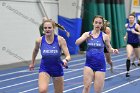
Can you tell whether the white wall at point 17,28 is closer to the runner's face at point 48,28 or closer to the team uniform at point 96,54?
the team uniform at point 96,54

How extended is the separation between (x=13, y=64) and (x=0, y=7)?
8.36 ft

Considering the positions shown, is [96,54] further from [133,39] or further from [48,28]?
[133,39]

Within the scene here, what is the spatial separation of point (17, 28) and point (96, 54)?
31.1ft

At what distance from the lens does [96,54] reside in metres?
7.39

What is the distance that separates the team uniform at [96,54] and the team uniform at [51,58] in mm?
1001

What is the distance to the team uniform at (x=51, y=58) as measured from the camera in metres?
6.50

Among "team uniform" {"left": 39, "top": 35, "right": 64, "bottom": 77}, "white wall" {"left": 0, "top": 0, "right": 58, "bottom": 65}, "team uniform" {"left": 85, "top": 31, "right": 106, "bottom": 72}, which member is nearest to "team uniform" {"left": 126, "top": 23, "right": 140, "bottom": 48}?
"team uniform" {"left": 85, "top": 31, "right": 106, "bottom": 72}

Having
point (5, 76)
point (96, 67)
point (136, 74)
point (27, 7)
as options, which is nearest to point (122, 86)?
point (136, 74)

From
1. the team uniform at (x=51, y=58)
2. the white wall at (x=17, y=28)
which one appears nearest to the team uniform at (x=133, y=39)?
the white wall at (x=17, y=28)

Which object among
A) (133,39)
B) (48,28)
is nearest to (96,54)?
(48,28)

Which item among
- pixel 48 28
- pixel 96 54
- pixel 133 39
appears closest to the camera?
pixel 48 28

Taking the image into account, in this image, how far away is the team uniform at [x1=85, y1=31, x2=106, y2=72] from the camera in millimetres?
7309

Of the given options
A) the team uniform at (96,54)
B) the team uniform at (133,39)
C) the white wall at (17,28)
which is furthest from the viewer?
the white wall at (17,28)

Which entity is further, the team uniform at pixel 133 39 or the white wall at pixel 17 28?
the white wall at pixel 17 28
